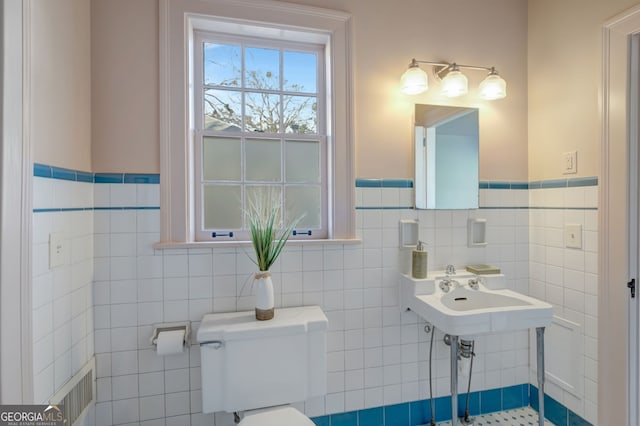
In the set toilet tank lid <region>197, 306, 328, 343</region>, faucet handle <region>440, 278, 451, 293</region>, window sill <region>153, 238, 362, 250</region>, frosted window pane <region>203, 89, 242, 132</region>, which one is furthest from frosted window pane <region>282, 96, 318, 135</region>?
faucet handle <region>440, 278, 451, 293</region>

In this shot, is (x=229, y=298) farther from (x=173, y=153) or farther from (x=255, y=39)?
(x=255, y=39)

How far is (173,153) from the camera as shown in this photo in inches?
57.3

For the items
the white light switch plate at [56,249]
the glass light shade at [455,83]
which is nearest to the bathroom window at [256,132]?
the white light switch plate at [56,249]

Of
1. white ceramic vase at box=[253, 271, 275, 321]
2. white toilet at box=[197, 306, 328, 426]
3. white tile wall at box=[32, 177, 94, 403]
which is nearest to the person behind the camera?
white tile wall at box=[32, 177, 94, 403]

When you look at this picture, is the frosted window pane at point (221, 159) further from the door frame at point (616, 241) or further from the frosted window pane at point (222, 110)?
the door frame at point (616, 241)

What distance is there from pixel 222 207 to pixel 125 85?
0.71 m

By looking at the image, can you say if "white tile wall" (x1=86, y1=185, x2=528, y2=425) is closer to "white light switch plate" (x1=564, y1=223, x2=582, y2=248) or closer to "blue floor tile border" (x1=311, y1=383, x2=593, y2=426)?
"blue floor tile border" (x1=311, y1=383, x2=593, y2=426)

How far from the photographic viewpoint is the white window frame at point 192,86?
4.75 feet

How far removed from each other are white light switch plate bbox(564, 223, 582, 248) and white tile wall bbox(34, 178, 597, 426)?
0.03 m

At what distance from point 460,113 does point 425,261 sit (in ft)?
2.92

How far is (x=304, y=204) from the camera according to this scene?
1.72 m

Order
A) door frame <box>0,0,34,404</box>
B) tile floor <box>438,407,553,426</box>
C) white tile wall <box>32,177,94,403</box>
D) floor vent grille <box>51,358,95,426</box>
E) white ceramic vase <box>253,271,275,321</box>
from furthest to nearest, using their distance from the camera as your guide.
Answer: tile floor <box>438,407,553,426</box>
white ceramic vase <box>253,271,275,321</box>
floor vent grille <box>51,358,95,426</box>
white tile wall <box>32,177,94,403</box>
door frame <box>0,0,34,404</box>

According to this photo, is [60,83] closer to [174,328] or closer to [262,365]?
[174,328]

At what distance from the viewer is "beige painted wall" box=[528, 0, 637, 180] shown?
152 cm
